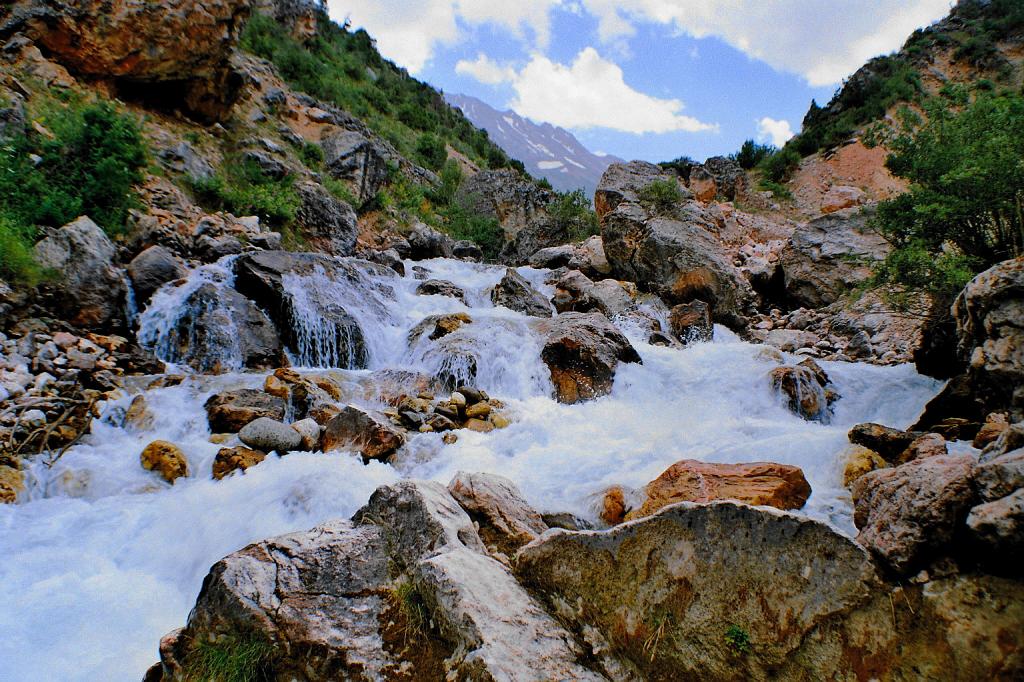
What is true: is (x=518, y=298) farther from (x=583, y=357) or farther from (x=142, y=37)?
(x=142, y=37)

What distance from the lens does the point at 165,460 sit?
5.09 metres

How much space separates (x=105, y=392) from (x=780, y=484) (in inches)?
297

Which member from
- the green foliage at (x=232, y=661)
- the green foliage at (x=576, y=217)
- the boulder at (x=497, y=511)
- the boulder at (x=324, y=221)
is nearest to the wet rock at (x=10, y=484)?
the green foliage at (x=232, y=661)

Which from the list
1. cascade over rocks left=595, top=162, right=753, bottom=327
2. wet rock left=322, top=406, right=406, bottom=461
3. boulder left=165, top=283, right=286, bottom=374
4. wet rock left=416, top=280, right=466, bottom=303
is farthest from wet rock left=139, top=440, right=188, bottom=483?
cascade over rocks left=595, top=162, right=753, bottom=327

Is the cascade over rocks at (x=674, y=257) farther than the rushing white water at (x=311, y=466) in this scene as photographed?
Yes

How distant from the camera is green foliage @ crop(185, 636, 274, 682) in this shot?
6.93ft

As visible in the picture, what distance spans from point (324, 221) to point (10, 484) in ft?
39.2

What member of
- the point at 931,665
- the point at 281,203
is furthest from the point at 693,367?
the point at 281,203

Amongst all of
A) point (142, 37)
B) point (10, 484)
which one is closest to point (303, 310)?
point (10, 484)

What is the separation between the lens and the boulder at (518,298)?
13127 mm

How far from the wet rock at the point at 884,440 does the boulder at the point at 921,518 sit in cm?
378

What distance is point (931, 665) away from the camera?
1.59 meters

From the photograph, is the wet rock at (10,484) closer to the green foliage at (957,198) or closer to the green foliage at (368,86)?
the green foliage at (957,198)

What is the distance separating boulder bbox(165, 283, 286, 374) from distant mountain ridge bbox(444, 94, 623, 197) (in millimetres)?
75375
